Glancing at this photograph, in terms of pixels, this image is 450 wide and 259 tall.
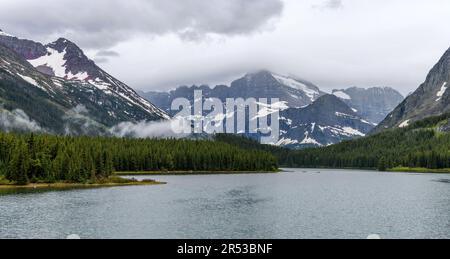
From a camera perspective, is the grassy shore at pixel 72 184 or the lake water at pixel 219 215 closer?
the lake water at pixel 219 215

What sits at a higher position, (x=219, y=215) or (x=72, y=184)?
(x=72, y=184)

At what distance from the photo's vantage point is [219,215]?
10338 centimetres

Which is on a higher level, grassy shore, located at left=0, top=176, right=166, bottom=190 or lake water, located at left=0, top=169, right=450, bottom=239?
grassy shore, located at left=0, top=176, right=166, bottom=190

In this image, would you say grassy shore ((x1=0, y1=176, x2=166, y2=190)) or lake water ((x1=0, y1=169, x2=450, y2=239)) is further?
grassy shore ((x1=0, y1=176, x2=166, y2=190))

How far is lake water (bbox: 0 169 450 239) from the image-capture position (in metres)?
82.9

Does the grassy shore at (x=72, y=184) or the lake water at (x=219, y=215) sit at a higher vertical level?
the grassy shore at (x=72, y=184)

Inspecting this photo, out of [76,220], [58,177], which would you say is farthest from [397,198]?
[58,177]

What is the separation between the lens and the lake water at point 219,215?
82938 millimetres

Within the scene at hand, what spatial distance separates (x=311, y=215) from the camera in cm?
10456

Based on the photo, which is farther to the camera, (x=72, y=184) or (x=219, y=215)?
(x=72, y=184)
